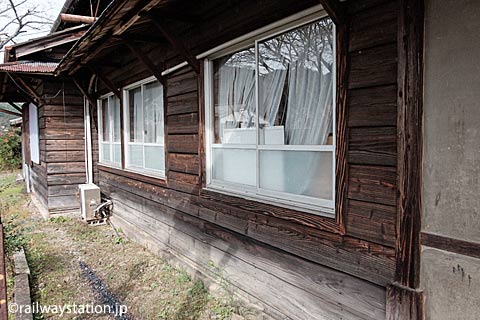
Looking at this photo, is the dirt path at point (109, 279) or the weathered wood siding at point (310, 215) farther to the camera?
the dirt path at point (109, 279)

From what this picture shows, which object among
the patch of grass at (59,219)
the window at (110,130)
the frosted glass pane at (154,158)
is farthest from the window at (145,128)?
the patch of grass at (59,219)

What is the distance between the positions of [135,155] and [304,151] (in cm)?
351

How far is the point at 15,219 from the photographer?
6973mm

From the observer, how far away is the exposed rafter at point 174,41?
307 centimetres

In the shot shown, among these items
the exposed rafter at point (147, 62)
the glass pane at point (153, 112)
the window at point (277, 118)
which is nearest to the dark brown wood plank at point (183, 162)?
the window at point (277, 118)

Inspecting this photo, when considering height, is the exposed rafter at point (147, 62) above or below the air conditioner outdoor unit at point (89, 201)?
above

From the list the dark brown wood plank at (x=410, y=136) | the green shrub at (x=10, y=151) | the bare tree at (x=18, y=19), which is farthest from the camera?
the bare tree at (x=18, y=19)

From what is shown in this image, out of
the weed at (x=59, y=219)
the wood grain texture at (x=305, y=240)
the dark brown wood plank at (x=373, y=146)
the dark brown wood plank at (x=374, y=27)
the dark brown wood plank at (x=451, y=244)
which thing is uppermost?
the dark brown wood plank at (x=374, y=27)

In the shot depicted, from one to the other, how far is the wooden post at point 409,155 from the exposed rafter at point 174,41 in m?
2.02

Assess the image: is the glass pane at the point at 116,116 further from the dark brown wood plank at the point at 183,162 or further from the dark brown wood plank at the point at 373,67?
the dark brown wood plank at the point at 373,67

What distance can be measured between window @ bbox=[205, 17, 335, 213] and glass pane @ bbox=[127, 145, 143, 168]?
6.69 ft

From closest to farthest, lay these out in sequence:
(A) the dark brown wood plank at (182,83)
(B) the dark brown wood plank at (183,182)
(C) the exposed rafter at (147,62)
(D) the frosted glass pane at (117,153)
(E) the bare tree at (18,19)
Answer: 1. (A) the dark brown wood plank at (182,83)
2. (B) the dark brown wood plank at (183,182)
3. (C) the exposed rafter at (147,62)
4. (D) the frosted glass pane at (117,153)
5. (E) the bare tree at (18,19)

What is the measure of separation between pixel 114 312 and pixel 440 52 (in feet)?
10.5

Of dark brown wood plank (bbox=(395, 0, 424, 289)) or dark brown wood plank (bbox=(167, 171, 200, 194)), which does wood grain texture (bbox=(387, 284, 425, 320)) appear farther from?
dark brown wood plank (bbox=(167, 171, 200, 194))
